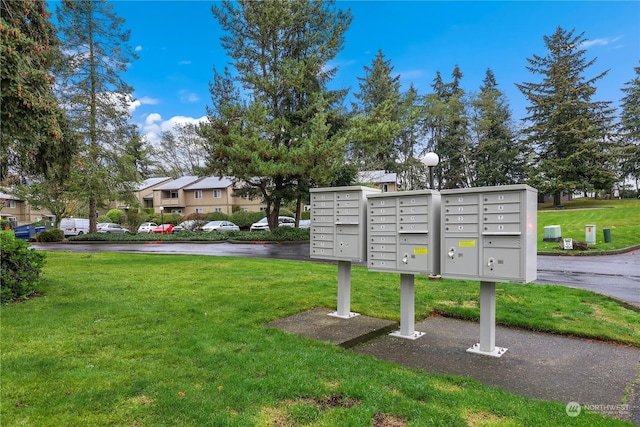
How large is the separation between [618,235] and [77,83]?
2917 cm

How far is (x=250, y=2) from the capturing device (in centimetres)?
2180

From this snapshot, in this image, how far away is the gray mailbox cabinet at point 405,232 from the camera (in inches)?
168

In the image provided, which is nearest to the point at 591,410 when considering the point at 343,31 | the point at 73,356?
the point at 73,356

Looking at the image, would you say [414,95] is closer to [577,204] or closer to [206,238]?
[577,204]

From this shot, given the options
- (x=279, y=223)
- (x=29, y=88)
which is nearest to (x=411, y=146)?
(x=279, y=223)

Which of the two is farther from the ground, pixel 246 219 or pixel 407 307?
pixel 246 219

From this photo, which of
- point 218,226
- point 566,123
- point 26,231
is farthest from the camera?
point 566,123

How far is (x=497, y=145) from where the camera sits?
137ft

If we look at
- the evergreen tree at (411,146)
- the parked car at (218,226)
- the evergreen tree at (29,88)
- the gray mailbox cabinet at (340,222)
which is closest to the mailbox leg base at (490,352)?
the gray mailbox cabinet at (340,222)

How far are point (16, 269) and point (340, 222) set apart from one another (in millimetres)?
5264

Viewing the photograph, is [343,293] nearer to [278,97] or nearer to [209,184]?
[278,97]

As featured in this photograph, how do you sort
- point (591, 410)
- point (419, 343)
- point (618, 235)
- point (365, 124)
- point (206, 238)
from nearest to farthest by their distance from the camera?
1. point (591, 410)
2. point (419, 343)
3. point (618, 235)
4. point (365, 124)
5. point (206, 238)

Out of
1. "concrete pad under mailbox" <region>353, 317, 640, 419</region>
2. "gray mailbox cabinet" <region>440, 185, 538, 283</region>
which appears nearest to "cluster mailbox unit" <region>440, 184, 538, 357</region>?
"gray mailbox cabinet" <region>440, 185, 538, 283</region>

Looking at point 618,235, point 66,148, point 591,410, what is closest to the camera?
point 591,410
